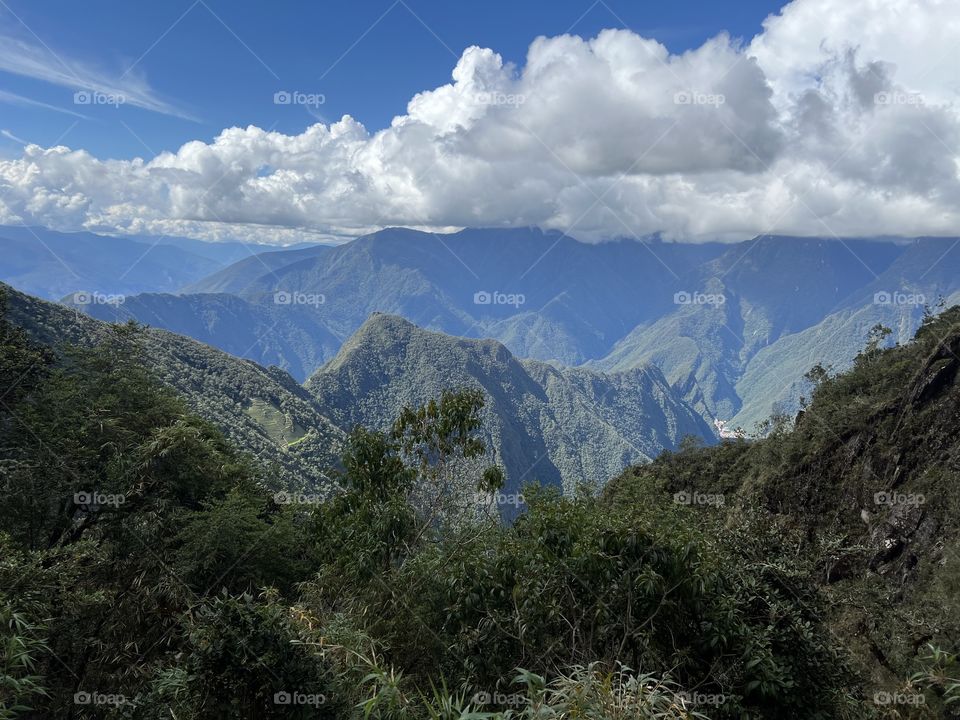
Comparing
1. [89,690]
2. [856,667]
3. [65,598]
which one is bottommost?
[856,667]

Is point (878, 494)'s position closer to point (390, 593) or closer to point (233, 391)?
point (390, 593)

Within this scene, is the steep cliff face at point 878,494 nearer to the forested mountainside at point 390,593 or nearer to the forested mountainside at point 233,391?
the forested mountainside at point 390,593

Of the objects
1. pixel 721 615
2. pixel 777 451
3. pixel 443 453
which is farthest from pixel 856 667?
pixel 777 451

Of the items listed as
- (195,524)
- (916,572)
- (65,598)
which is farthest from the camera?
(916,572)

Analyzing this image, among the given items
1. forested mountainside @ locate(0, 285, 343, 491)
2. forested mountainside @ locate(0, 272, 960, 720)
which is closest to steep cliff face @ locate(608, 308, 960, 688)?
forested mountainside @ locate(0, 272, 960, 720)

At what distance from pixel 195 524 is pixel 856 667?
46.8ft

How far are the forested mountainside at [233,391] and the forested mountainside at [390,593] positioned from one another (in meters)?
69.1

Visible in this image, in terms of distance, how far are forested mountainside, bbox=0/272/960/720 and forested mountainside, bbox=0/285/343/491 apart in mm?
69056

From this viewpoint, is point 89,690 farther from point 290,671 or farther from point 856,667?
point 856,667

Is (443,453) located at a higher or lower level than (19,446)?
lower

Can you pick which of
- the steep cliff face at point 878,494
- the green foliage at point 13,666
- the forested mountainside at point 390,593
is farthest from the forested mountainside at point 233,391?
the green foliage at point 13,666

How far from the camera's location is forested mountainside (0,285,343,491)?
85.6m

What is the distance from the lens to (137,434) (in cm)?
1748

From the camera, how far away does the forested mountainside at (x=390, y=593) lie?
6.38 m
